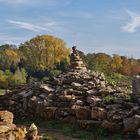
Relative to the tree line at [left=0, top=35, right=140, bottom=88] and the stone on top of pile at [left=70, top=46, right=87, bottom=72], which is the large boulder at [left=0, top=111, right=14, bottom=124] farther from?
the tree line at [left=0, top=35, right=140, bottom=88]

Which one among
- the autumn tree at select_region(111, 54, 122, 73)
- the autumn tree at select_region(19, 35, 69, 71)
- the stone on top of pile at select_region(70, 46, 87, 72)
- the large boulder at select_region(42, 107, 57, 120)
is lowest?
the large boulder at select_region(42, 107, 57, 120)

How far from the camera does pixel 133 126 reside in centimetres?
1631

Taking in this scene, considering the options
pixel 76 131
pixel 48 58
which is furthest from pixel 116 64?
pixel 76 131

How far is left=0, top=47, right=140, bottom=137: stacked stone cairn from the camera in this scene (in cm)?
1750

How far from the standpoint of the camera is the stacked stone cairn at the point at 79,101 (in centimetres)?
1750

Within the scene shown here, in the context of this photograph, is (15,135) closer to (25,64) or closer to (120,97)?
(120,97)

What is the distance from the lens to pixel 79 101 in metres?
20.5

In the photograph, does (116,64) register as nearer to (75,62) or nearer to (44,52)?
(44,52)

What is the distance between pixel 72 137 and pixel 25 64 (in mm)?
53120

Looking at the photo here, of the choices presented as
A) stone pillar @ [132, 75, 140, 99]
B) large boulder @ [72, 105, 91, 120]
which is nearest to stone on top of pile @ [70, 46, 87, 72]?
stone pillar @ [132, 75, 140, 99]

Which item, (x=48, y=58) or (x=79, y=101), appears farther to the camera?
(x=48, y=58)

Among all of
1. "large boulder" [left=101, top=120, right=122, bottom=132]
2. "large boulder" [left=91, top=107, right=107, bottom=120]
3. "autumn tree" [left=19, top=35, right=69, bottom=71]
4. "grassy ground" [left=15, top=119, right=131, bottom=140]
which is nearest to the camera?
"grassy ground" [left=15, top=119, right=131, bottom=140]

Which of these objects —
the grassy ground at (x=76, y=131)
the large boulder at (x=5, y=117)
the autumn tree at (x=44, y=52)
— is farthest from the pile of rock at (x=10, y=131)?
the autumn tree at (x=44, y=52)

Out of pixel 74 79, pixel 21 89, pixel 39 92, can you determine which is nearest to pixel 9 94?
pixel 21 89
